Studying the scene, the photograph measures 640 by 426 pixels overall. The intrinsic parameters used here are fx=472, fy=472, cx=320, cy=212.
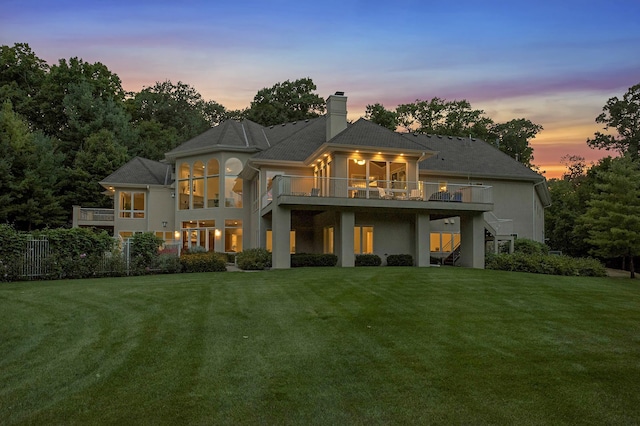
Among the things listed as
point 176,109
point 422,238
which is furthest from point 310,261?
point 176,109

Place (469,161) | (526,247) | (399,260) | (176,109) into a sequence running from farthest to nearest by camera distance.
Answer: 1. (176,109)
2. (469,161)
3. (526,247)
4. (399,260)

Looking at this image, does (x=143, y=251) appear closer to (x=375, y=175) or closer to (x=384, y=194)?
(x=384, y=194)

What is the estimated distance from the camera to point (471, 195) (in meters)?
20.4

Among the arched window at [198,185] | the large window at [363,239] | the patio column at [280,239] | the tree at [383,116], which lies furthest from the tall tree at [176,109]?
the patio column at [280,239]

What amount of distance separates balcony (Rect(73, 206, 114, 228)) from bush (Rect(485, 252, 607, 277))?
2406cm

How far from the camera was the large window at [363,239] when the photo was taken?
21.1m

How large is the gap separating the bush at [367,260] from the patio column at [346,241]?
46 centimetres

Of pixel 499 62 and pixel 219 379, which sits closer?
pixel 219 379

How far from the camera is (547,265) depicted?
741 inches

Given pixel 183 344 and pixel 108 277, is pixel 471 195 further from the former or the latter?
pixel 183 344

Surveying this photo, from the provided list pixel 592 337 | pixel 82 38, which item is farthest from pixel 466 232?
pixel 82 38

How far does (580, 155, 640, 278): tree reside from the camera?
21156mm

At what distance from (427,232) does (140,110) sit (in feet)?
161

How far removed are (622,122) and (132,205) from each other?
44.5 metres
